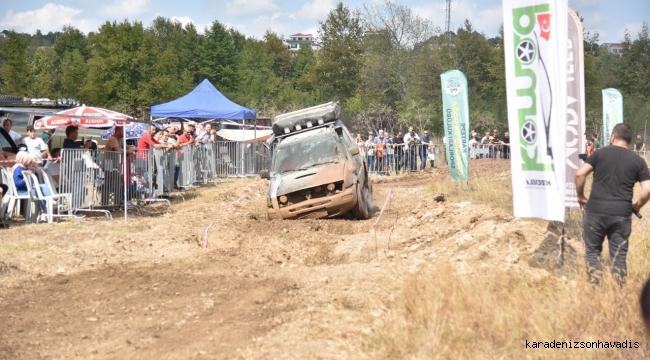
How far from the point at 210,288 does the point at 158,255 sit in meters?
3.10

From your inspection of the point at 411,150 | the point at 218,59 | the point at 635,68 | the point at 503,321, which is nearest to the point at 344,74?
the point at 218,59

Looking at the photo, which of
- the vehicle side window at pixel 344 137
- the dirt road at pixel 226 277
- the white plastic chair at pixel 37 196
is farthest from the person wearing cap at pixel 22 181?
the vehicle side window at pixel 344 137

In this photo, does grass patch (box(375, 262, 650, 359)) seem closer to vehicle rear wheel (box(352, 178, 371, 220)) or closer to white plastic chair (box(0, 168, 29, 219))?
vehicle rear wheel (box(352, 178, 371, 220))

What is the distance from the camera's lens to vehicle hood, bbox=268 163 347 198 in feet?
50.2

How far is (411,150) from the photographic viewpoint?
33.7 m

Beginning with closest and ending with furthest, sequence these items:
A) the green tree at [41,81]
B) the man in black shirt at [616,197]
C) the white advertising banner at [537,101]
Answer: the man in black shirt at [616,197], the white advertising banner at [537,101], the green tree at [41,81]

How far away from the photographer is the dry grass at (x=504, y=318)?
6.40 metres

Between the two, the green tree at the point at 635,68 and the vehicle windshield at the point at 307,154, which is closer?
the vehicle windshield at the point at 307,154

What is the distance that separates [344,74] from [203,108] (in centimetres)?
4098

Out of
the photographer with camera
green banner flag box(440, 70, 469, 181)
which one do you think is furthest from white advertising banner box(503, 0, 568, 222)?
the photographer with camera

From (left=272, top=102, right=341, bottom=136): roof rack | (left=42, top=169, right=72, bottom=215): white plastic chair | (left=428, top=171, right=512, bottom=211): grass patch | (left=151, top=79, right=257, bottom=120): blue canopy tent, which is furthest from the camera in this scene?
(left=151, top=79, right=257, bottom=120): blue canopy tent

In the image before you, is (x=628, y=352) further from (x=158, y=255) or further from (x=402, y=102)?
(x=402, y=102)

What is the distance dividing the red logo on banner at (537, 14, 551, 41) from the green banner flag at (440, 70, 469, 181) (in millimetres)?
11073

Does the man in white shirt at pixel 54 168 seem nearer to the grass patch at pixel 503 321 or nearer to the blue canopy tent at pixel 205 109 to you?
the grass patch at pixel 503 321
